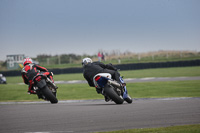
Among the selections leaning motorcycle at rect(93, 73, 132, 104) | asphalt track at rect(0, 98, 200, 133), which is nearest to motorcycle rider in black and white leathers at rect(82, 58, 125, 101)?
leaning motorcycle at rect(93, 73, 132, 104)

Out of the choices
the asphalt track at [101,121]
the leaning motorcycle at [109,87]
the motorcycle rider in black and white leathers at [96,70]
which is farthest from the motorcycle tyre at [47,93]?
the asphalt track at [101,121]

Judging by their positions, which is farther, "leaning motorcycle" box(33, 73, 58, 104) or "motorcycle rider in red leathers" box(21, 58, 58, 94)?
"motorcycle rider in red leathers" box(21, 58, 58, 94)

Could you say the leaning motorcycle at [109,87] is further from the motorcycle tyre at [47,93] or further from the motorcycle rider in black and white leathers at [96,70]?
the motorcycle tyre at [47,93]

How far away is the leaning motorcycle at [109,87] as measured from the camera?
31.0 feet

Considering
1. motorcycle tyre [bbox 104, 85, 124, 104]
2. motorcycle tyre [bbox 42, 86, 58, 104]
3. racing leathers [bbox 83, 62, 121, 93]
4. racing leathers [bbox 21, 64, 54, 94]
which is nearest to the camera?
motorcycle tyre [bbox 104, 85, 124, 104]

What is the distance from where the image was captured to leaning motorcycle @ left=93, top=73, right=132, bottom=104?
31.0 ft

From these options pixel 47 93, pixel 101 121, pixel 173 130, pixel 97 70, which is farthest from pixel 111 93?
pixel 173 130

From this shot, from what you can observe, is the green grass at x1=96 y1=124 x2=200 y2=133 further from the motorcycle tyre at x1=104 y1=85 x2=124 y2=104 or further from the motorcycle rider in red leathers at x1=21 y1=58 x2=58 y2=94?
the motorcycle rider in red leathers at x1=21 y1=58 x2=58 y2=94

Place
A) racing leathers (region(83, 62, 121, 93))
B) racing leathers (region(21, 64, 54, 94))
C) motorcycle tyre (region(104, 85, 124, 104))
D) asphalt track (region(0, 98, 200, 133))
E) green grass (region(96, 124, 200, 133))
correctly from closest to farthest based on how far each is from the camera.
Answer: green grass (region(96, 124, 200, 133)), asphalt track (region(0, 98, 200, 133)), motorcycle tyre (region(104, 85, 124, 104)), racing leathers (region(83, 62, 121, 93)), racing leathers (region(21, 64, 54, 94))

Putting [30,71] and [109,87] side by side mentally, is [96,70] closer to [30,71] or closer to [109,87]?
[109,87]

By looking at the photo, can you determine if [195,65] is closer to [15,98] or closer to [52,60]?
[52,60]

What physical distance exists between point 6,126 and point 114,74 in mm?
3941

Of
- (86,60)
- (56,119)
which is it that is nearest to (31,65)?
(86,60)

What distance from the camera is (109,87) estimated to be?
952 cm
